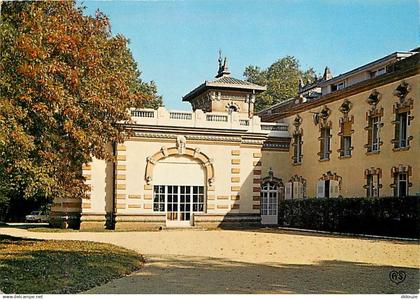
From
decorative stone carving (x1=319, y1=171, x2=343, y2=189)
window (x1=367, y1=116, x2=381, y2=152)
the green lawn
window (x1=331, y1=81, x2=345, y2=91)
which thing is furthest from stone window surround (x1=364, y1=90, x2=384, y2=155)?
the green lawn

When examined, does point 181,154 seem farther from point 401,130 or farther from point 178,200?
point 401,130

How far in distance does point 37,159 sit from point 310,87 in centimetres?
2413

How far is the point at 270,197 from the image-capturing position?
2952 cm

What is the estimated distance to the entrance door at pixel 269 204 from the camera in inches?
1153

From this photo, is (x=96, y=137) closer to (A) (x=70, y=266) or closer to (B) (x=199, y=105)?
(A) (x=70, y=266)

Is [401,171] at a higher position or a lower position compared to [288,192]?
higher

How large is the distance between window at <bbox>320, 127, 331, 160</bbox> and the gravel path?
9456 millimetres

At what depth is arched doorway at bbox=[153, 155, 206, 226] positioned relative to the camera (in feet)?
81.7

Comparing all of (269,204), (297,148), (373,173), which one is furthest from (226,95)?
(373,173)

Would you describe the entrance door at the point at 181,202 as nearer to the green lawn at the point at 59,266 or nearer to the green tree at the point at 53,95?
the green tree at the point at 53,95

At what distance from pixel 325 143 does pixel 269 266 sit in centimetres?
1670

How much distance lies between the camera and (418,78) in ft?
69.5

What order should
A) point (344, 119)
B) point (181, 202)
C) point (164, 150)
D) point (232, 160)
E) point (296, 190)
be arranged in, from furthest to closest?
point (296, 190)
point (344, 119)
point (232, 160)
point (181, 202)
point (164, 150)

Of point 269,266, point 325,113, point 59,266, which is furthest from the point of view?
point 325,113
